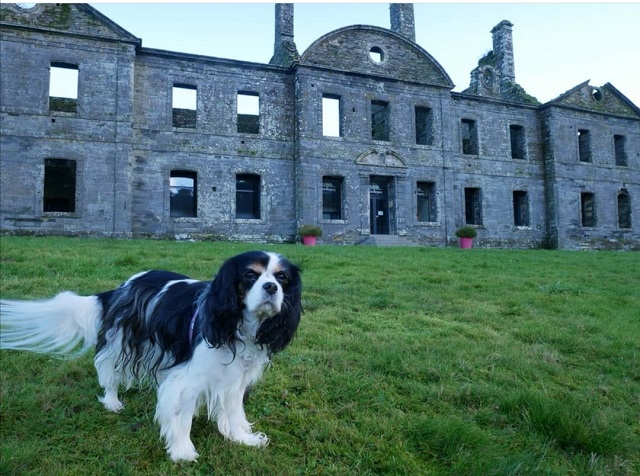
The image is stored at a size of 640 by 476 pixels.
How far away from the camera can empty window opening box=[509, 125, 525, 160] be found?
82.6ft

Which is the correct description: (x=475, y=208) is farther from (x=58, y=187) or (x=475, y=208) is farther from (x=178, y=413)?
(x=178, y=413)

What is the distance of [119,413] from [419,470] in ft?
6.94

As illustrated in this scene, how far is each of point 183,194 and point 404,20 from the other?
14.4 metres

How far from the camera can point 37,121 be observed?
17.3 meters

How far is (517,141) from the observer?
83.7 feet

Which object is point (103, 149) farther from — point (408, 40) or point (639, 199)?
point (639, 199)

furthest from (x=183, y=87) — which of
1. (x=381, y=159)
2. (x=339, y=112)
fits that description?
(x=381, y=159)

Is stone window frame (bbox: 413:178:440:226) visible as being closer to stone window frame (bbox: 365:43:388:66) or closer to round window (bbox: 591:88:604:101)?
stone window frame (bbox: 365:43:388:66)

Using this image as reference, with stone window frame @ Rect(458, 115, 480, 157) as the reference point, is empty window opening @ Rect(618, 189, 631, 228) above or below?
below

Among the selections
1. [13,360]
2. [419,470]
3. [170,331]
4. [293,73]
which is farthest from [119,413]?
[293,73]

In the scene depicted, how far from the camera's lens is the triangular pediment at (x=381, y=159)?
21.0 metres

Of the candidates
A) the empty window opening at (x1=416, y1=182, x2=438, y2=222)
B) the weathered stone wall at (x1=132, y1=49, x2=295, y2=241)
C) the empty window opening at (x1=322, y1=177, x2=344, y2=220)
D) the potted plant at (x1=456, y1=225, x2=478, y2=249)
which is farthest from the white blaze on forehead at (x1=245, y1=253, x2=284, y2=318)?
the empty window opening at (x1=416, y1=182, x2=438, y2=222)

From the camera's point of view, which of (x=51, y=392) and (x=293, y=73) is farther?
(x=293, y=73)

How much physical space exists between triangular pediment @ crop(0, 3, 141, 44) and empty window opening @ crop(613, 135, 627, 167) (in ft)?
85.6
